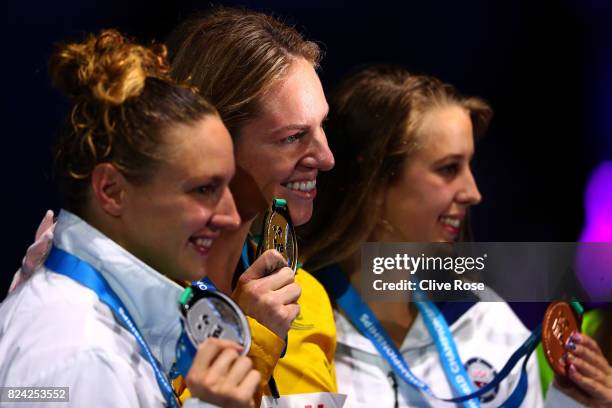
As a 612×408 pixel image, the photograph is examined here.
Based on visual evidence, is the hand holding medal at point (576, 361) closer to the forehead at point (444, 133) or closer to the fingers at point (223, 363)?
the forehead at point (444, 133)

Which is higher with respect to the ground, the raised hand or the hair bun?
the hair bun

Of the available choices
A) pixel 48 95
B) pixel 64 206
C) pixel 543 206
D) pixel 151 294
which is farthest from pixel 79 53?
pixel 543 206

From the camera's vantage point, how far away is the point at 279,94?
2.40 m

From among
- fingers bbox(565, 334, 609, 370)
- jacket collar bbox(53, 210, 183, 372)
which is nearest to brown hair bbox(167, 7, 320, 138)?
jacket collar bbox(53, 210, 183, 372)

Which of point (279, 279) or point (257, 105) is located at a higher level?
point (257, 105)

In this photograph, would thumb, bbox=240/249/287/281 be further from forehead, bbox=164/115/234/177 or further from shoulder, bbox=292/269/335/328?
shoulder, bbox=292/269/335/328

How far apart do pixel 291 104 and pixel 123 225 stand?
1.97 feet

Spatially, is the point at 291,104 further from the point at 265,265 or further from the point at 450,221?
the point at 450,221

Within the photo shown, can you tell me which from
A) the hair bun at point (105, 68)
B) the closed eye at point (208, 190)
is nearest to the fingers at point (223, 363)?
the closed eye at point (208, 190)

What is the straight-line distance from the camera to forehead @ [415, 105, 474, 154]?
3.12 m

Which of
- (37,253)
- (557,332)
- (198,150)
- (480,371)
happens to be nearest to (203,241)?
(198,150)

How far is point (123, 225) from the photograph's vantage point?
6.35 ft

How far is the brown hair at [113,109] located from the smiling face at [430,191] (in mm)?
1234
